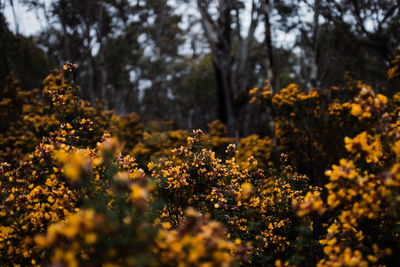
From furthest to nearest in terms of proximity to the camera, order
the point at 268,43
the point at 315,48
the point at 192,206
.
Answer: the point at 315,48, the point at 268,43, the point at 192,206

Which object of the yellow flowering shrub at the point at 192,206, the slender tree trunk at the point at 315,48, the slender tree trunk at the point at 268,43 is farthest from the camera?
the slender tree trunk at the point at 315,48

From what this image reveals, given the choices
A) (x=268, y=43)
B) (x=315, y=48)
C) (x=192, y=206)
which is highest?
(x=315, y=48)

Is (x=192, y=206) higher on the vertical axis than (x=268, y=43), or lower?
lower

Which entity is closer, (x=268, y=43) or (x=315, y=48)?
(x=268, y=43)

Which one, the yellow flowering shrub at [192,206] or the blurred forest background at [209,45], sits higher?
the blurred forest background at [209,45]

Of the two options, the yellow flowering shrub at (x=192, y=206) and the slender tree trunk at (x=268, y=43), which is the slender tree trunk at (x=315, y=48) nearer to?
the slender tree trunk at (x=268, y=43)

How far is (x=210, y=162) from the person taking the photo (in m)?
3.06

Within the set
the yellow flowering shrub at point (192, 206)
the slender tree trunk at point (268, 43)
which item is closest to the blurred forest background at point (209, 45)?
the slender tree trunk at point (268, 43)

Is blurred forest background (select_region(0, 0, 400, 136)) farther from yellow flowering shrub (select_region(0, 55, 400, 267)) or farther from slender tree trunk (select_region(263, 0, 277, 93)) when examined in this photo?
yellow flowering shrub (select_region(0, 55, 400, 267))

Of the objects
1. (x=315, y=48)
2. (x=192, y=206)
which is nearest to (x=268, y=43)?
(x=315, y=48)

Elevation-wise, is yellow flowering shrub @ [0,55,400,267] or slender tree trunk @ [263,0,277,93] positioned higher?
slender tree trunk @ [263,0,277,93]

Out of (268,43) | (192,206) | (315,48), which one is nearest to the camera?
(192,206)

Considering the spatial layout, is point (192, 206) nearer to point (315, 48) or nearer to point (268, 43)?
point (268, 43)

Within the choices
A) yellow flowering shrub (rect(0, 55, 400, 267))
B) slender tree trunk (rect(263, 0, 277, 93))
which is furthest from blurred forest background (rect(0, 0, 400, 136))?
yellow flowering shrub (rect(0, 55, 400, 267))
